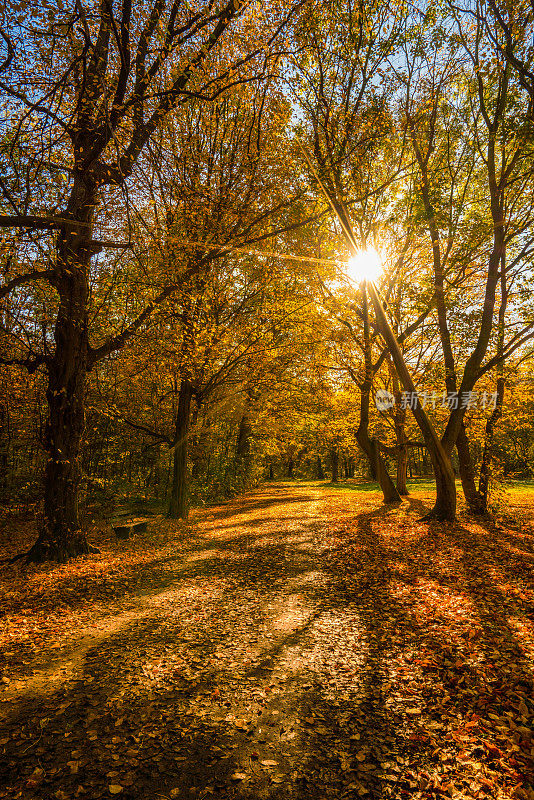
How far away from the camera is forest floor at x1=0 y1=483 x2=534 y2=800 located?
9.99ft

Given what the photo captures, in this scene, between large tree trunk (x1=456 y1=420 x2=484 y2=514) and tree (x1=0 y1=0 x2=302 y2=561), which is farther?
large tree trunk (x1=456 y1=420 x2=484 y2=514)

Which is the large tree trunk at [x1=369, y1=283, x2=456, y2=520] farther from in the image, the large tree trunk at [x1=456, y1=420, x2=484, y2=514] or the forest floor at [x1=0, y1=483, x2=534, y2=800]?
the forest floor at [x1=0, y1=483, x2=534, y2=800]

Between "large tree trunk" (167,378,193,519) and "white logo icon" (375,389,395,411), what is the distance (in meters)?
10.6

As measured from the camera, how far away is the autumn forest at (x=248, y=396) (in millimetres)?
3539

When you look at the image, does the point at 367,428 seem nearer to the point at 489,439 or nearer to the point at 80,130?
the point at 489,439

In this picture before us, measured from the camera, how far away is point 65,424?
30.2 feet

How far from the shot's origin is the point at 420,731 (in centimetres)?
347

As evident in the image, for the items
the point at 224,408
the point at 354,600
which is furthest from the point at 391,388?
the point at 354,600

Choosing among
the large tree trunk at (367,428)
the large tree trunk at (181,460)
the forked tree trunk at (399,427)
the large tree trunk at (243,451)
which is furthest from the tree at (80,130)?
the large tree trunk at (243,451)

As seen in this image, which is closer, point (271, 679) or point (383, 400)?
point (271, 679)

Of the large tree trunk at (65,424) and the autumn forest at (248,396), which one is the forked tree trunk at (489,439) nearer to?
the autumn forest at (248,396)

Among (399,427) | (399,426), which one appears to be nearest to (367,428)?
(399,426)

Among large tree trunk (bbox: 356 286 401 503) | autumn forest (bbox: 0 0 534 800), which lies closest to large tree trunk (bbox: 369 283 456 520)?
autumn forest (bbox: 0 0 534 800)

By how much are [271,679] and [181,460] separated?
11783 mm
